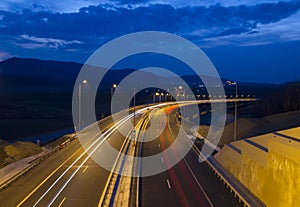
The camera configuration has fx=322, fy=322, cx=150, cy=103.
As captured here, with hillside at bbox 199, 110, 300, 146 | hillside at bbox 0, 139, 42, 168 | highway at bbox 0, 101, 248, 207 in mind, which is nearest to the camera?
highway at bbox 0, 101, 248, 207

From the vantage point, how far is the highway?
20.5 m

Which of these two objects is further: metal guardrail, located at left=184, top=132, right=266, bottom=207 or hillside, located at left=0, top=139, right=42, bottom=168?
hillside, located at left=0, top=139, right=42, bottom=168

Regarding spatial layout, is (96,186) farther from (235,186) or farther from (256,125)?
(256,125)

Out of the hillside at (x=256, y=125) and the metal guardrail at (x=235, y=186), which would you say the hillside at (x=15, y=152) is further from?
the hillside at (x=256, y=125)

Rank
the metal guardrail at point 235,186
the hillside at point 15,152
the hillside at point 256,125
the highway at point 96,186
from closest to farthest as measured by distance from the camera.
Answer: the metal guardrail at point 235,186 → the highway at point 96,186 → the hillside at point 15,152 → the hillside at point 256,125

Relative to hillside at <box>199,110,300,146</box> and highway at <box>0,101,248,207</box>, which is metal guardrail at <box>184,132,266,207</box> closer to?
highway at <box>0,101,248,207</box>

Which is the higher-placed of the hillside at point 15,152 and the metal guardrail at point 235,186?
the hillside at point 15,152

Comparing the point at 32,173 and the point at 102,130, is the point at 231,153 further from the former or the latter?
the point at 102,130

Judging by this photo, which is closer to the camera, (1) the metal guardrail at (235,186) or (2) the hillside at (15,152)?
(1) the metal guardrail at (235,186)

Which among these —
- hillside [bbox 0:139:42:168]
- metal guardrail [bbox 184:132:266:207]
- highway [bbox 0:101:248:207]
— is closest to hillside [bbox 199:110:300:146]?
highway [bbox 0:101:248:207]

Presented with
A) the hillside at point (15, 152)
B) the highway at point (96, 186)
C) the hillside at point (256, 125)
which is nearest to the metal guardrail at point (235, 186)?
the highway at point (96, 186)

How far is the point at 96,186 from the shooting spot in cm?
2328

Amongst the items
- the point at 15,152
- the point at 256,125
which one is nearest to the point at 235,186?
the point at 15,152

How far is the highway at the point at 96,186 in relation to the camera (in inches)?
809
